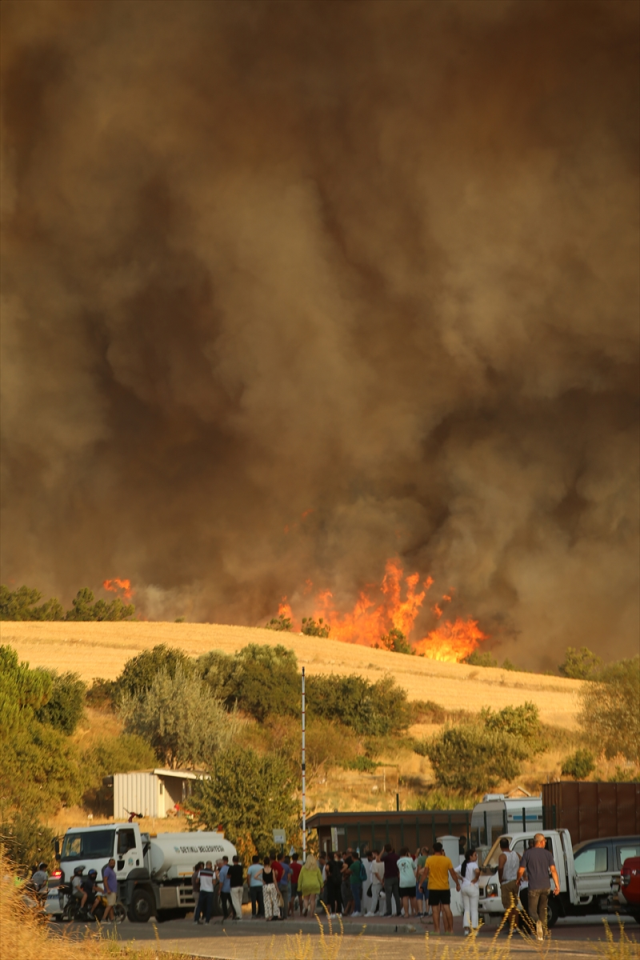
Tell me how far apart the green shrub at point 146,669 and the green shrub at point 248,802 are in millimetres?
27735

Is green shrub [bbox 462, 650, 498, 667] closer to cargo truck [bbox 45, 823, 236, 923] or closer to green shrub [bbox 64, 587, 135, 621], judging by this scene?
green shrub [bbox 64, 587, 135, 621]

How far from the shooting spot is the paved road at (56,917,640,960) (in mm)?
15852

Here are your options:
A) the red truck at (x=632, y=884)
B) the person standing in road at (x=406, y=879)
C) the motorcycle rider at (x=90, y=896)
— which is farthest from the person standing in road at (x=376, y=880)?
the red truck at (x=632, y=884)

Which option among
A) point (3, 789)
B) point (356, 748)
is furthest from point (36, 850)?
point (356, 748)

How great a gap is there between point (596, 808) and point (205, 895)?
10291 millimetres

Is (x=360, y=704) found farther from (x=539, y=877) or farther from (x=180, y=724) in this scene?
(x=539, y=877)

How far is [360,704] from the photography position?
72.0 metres

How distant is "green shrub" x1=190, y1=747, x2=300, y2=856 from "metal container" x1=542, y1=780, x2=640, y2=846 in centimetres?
1342

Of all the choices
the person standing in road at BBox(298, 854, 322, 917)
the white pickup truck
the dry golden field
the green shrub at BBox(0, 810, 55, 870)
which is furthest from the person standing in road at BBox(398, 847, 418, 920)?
the dry golden field

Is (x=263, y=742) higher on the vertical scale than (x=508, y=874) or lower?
higher

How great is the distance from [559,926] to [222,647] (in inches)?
2847

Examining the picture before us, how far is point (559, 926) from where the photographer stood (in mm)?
21141

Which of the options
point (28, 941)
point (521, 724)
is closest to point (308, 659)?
point (521, 724)

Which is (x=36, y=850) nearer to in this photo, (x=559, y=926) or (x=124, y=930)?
(x=124, y=930)
